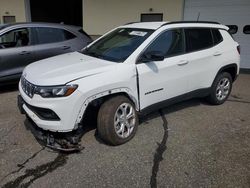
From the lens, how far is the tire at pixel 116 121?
3.67 metres

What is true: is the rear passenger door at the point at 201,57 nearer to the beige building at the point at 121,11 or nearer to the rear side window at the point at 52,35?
the rear side window at the point at 52,35

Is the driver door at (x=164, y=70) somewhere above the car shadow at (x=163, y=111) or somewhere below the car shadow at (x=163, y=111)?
above

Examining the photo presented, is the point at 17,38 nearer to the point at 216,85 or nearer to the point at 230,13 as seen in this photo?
the point at 216,85

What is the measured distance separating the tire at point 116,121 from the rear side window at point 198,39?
5.55 feet

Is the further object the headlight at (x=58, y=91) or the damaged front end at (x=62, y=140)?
the damaged front end at (x=62, y=140)

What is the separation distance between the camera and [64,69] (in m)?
3.71

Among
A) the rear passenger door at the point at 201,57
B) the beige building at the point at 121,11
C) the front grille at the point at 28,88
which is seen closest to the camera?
the front grille at the point at 28,88

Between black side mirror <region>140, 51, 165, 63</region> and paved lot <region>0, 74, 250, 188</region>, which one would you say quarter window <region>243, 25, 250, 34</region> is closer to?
paved lot <region>0, 74, 250, 188</region>

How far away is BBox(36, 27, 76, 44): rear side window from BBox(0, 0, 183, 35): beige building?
4.20 meters

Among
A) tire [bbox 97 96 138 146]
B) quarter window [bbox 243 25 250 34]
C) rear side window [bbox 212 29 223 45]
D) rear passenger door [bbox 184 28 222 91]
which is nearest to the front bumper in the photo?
tire [bbox 97 96 138 146]

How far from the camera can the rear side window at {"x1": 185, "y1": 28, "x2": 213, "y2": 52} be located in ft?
15.8

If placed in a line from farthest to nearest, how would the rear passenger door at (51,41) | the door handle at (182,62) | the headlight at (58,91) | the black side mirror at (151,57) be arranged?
the rear passenger door at (51,41), the door handle at (182,62), the black side mirror at (151,57), the headlight at (58,91)

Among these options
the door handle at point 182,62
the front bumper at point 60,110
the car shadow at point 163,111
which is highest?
the door handle at point 182,62

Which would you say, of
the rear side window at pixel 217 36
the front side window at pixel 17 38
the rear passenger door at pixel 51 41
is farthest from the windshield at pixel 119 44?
the front side window at pixel 17 38
